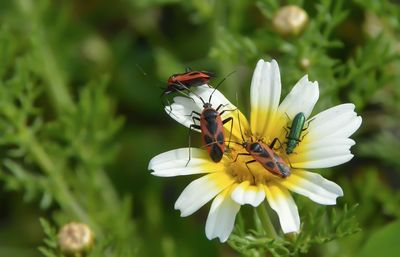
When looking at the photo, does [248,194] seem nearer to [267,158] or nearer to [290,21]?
[267,158]

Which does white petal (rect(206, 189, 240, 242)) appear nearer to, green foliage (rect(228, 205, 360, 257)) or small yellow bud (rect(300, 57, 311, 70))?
green foliage (rect(228, 205, 360, 257))

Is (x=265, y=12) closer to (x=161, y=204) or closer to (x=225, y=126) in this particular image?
(x=225, y=126)

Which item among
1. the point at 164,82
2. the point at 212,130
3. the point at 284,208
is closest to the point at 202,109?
the point at 212,130

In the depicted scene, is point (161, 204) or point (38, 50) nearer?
point (38, 50)

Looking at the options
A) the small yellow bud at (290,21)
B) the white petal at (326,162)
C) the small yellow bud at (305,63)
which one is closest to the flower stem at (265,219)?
the white petal at (326,162)

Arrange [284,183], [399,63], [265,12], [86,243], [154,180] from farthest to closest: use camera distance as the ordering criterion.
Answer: [154,180] < [399,63] < [265,12] < [86,243] < [284,183]


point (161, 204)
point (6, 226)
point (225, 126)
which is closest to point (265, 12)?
point (225, 126)
